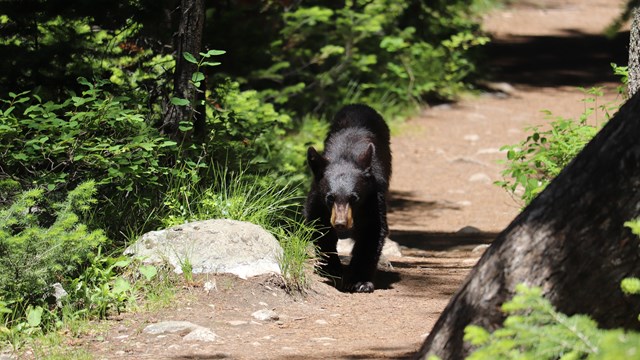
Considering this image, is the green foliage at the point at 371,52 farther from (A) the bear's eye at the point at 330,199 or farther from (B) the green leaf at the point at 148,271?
(B) the green leaf at the point at 148,271

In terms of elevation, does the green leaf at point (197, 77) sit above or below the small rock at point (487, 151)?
above

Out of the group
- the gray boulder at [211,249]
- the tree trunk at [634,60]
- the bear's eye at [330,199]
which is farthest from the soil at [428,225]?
the tree trunk at [634,60]

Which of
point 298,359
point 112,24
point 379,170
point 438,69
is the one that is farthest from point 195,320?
point 438,69

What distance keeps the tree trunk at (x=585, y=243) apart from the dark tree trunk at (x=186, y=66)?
13.3 feet

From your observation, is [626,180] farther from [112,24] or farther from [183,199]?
[112,24]

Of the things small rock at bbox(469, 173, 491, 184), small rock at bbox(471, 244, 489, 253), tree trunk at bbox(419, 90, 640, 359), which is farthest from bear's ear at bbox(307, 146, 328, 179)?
small rock at bbox(469, 173, 491, 184)

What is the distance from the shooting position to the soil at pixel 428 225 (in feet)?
18.2

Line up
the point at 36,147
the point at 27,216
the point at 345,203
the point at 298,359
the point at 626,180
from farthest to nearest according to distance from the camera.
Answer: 1. the point at 345,203
2. the point at 36,147
3. the point at 27,216
4. the point at 298,359
5. the point at 626,180

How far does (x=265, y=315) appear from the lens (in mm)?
6043

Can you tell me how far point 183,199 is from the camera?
704 cm

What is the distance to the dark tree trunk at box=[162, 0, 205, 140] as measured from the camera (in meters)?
7.12

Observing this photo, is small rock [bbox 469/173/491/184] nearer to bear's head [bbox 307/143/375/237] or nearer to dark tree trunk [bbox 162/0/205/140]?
bear's head [bbox 307/143/375/237]

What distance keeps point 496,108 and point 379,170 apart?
9.10m

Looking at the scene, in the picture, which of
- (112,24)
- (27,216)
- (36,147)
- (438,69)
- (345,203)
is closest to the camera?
(27,216)
